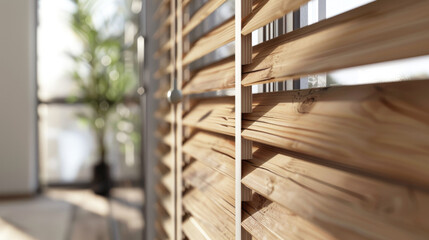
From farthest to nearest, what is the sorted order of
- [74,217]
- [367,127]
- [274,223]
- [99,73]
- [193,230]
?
[99,73] < [74,217] < [193,230] < [274,223] < [367,127]

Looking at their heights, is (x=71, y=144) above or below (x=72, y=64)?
below

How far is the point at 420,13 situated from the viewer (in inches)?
13.1

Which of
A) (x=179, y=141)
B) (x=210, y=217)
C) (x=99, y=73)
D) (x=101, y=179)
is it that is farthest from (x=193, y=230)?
(x=99, y=73)

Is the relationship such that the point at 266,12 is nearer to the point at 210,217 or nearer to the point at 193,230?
the point at 210,217

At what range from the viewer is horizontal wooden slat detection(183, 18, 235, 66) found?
83cm

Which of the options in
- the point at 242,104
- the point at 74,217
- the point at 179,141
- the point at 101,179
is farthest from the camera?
the point at 101,179

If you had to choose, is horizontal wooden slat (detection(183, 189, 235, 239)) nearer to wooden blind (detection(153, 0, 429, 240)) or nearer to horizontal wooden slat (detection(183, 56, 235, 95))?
wooden blind (detection(153, 0, 429, 240))

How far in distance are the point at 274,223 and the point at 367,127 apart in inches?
9.6

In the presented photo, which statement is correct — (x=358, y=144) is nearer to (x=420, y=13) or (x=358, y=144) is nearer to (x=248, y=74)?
(x=420, y=13)

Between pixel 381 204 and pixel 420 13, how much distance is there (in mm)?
153

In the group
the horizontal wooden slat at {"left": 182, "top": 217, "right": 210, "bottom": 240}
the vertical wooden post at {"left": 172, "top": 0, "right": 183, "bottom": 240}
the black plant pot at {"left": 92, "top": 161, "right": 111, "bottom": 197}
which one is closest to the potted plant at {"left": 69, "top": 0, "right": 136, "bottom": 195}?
the black plant pot at {"left": 92, "top": 161, "right": 111, "bottom": 197}

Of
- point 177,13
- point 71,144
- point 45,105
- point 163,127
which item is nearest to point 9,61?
point 45,105

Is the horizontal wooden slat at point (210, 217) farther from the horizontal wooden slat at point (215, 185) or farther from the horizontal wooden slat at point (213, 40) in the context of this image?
the horizontal wooden slat at point (213, 40)

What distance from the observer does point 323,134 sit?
1.52 feet
